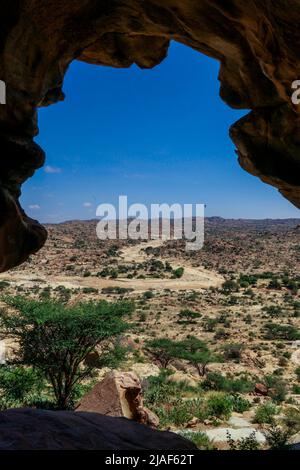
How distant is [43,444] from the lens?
Result: 552cm

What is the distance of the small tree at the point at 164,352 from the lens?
91.0ft

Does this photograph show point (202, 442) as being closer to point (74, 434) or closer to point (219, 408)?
point (219, 408)

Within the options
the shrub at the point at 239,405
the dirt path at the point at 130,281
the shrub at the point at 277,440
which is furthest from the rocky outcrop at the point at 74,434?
the dirt path at the point at 130,281

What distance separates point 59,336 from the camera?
55.9ft

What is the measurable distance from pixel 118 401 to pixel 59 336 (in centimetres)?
426

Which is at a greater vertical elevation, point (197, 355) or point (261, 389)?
point (197, 355)

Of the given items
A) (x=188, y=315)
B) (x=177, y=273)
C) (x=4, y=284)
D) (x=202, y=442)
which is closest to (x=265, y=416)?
(x=202, y=442)

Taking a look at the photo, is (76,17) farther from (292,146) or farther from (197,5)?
(292,146)

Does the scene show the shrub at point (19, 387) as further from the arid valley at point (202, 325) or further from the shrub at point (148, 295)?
the shrub at point (148, 295)

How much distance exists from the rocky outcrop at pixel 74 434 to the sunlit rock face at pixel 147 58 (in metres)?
2.55

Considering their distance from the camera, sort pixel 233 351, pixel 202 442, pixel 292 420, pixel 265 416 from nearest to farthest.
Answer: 1. pixel 202 442
2. pixel 292 420
3. pixel 265 416
4. pixel 233 351

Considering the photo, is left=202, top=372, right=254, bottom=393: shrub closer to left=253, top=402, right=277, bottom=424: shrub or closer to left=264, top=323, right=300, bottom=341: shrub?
left=253, top=402, right=277, bottom=424: shrub

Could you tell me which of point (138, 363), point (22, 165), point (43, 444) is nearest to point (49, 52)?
point (22, 165)
